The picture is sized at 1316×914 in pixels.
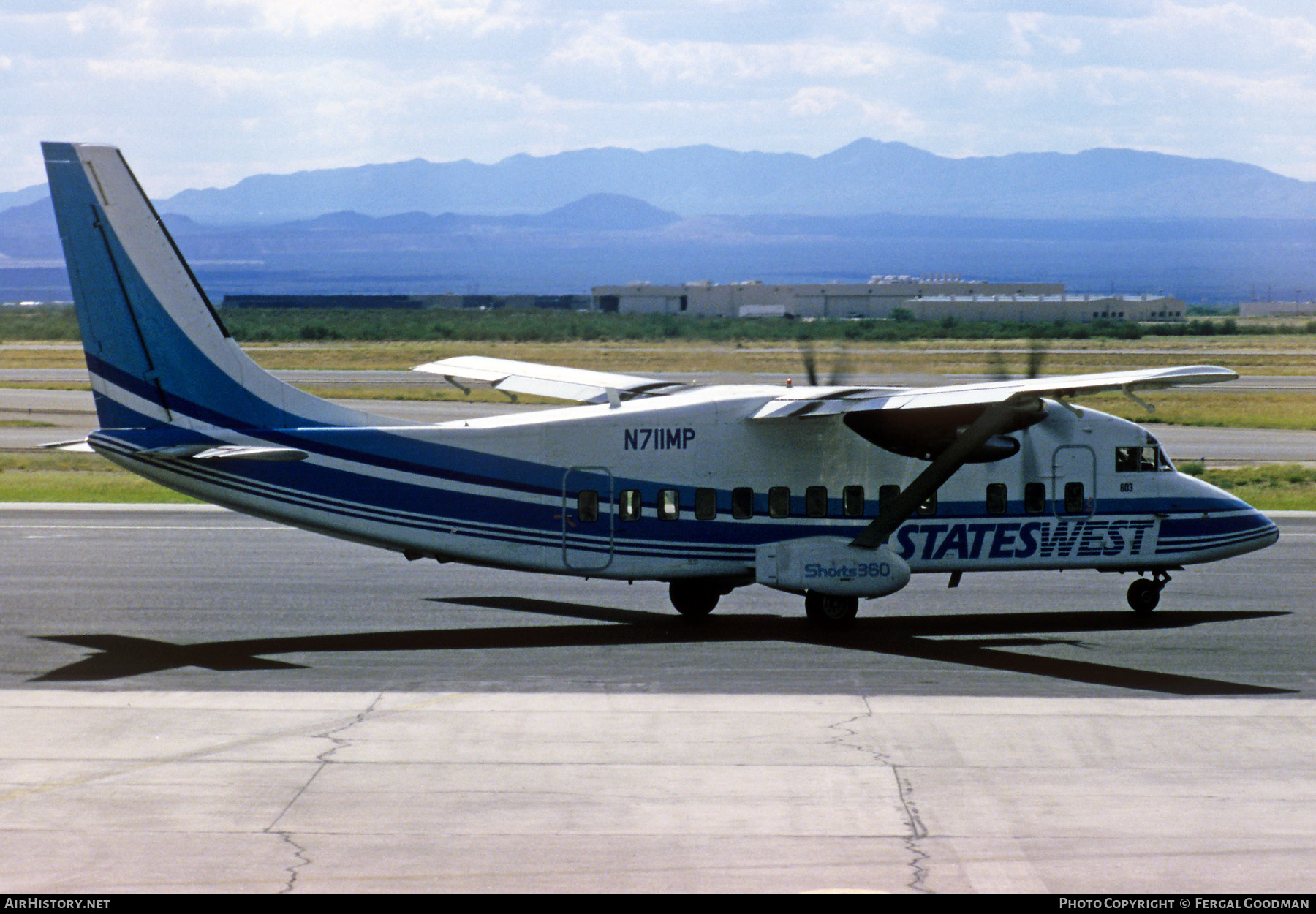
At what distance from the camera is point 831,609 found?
2272 centimetres

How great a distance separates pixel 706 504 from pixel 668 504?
0.56 metres

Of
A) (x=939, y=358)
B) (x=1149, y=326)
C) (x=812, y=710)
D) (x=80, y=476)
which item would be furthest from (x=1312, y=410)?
(x=1149, y=326)

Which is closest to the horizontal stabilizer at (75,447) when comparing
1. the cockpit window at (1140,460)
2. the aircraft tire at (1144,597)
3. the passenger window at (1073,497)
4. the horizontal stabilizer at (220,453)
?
the horizontal stabilizer at (220,453)

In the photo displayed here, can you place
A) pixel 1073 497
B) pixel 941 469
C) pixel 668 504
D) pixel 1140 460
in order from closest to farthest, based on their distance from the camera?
pixel 941 469 → pixel 668 504 → pixel 1073 497 → pixel 1140 460

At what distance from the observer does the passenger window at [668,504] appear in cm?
2233

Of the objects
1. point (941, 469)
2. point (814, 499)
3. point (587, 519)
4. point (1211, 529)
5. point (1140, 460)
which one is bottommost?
point (1211, 529)

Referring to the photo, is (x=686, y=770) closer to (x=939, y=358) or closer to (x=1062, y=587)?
(x=1062, y=587)

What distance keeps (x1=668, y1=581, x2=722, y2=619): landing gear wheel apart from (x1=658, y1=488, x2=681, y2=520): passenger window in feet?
4.56

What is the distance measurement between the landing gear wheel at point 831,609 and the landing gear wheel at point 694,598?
150 centimetres

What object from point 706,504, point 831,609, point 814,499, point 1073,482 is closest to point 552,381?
point 706,504

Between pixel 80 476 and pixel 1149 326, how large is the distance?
13512 cm

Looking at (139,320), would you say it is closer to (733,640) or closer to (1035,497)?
(733,640)

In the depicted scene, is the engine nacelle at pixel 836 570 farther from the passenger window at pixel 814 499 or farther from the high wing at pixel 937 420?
the passenger window at pixel 814 499

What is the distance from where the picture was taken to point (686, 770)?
1492 centimetres
